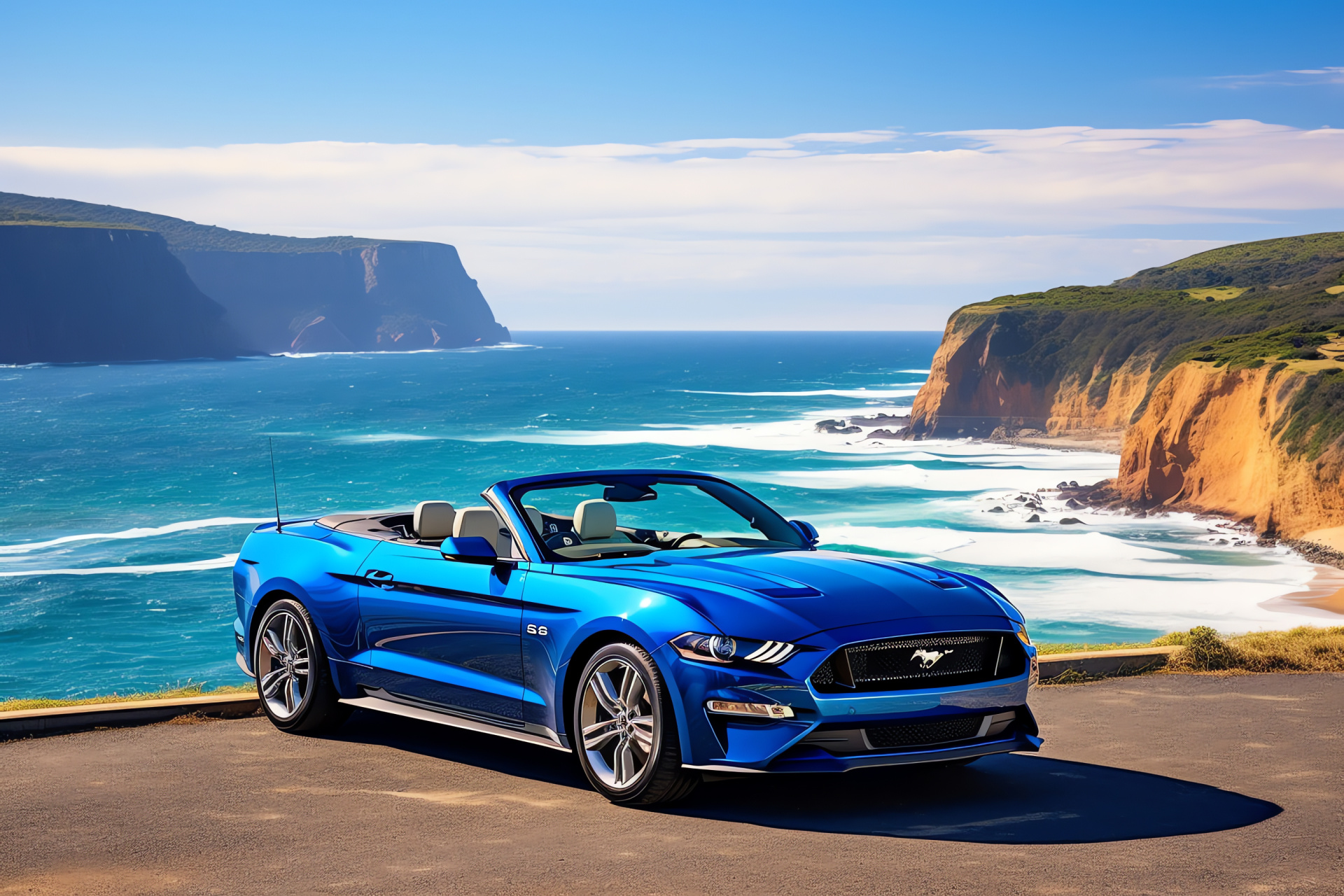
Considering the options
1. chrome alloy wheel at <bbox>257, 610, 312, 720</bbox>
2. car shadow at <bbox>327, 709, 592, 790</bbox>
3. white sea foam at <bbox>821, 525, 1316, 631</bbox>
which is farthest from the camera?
white sea foam at <bbox>821, 525, 1316, 631</bbox>

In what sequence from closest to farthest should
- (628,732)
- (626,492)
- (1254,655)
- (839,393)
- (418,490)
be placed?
(628,732), (626,492), (1254,655), (418,490), (839,393)

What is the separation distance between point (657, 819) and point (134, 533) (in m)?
54.1

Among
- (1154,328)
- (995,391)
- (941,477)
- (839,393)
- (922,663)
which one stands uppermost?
(1154,328)

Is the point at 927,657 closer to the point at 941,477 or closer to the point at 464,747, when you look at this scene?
the point at 464,747

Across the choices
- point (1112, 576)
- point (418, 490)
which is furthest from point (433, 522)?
point (418, 490)

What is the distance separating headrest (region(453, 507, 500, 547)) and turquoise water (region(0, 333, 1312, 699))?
24.6 metres

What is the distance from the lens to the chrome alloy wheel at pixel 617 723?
18.6ft

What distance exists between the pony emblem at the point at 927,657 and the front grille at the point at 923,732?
234 mm

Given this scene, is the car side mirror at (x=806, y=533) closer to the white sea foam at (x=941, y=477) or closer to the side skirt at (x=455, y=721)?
the side skirt at (x=455, y=721)

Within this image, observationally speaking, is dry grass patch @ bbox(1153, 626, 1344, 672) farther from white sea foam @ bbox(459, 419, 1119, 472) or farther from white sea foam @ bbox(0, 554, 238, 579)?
white sea foam @ bbox(459, 419, 1119, 472)

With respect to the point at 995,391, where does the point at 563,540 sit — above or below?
above

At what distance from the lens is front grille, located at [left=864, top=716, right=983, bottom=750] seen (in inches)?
214

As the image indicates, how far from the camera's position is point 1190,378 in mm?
54312

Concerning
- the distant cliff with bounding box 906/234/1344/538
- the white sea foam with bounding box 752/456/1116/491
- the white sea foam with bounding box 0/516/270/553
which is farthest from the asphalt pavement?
the white sea foam with bounding box 752/456/1116/491
